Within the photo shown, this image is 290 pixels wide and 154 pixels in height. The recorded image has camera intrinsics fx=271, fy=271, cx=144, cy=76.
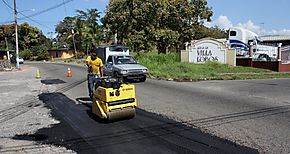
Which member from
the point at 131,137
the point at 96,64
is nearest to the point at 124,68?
the point at 96,64

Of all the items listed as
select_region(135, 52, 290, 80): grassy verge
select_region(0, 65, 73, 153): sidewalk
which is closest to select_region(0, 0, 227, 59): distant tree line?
select_region(135, 52, 290, 80): grassy verge

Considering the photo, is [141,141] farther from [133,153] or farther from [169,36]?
[169,36]

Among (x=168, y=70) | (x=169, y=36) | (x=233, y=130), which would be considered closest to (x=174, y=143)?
(x=233, y=130)

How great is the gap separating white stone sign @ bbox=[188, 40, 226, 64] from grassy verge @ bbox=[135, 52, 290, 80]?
1.85 m

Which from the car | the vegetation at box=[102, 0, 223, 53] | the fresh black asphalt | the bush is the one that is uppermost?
the vegetation at box=[102, 0, 223, 53]

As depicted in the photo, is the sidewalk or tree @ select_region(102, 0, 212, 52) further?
tree @ select_region(102, 0, 212, 52)

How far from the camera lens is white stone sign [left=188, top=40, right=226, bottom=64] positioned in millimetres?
28941

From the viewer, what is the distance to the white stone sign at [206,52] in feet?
94.9

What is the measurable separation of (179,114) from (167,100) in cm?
241

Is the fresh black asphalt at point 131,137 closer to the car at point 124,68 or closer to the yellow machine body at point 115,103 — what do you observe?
the yellow machine body at point 115,103

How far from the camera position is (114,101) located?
689cm

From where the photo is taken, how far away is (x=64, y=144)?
5598mm

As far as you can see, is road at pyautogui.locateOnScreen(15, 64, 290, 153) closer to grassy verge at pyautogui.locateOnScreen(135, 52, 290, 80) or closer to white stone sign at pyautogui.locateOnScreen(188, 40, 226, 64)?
grassy verge at pyautogui.locateOnScreen(135, 52, 290, 80)

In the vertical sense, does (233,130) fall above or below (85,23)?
below
